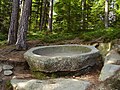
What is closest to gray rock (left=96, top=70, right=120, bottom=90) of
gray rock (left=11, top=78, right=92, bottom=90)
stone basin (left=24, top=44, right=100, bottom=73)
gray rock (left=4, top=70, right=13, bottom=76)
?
gray rock (left=11, top=78, right=92, bottom=90)

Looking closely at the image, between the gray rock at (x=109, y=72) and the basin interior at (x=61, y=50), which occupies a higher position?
the basin interior at (x=61, y=50)

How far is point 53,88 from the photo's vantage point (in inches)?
192

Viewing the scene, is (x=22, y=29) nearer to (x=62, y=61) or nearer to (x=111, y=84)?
(x=62, y=61)

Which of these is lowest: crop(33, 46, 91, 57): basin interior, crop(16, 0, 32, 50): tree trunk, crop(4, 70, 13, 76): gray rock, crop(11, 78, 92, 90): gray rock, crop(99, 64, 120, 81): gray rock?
crop(4, 70, 13, 76): gray rock

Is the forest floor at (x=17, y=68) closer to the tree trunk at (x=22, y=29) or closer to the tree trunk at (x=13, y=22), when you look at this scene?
the tree trunk at (x=22, y=29)

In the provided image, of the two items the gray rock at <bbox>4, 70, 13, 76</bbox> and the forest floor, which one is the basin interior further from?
the gray rock at <bbox>4, 70, 13, 76</bbox>

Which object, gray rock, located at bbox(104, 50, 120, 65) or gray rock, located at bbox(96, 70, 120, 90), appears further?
gray rock, located at bbox(104, 50, 120, 65)

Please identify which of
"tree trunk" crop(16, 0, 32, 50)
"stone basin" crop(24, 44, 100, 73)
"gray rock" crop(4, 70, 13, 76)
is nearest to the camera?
"stone basin" crop(24, 44, 100, 73)

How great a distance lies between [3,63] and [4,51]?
1378mm

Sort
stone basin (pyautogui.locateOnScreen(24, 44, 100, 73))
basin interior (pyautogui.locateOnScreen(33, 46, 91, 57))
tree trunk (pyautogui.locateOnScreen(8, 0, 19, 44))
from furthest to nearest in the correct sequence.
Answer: tree trunk (pyautogui.locateOnScreen(8, 0, 19, 44)) < basin interior (pyautogui.locateOnScreen(33, 46, 91, 57)) < stone basin (pyautogui.locateOnScreen(24, 44, 100, 73))

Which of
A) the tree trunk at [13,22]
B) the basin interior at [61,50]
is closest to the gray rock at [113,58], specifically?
the basin interior at [61,50]

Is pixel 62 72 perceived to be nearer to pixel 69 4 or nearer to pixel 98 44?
pixel 98 44

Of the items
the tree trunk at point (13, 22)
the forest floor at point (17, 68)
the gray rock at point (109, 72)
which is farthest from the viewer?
the tree trunk at point (13, 22)

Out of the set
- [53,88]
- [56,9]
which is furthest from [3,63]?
[56,9]
